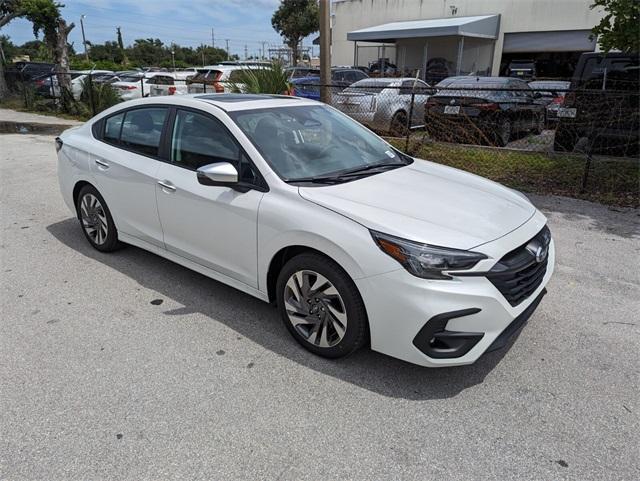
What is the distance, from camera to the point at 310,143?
3.76 meters

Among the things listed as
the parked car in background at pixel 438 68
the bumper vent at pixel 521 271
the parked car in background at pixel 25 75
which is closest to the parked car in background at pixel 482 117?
the bumper vent at pixel 521 271

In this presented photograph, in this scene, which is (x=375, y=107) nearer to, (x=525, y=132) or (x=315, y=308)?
(x=525, y=132)

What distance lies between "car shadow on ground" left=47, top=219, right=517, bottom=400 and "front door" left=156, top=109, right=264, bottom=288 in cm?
35

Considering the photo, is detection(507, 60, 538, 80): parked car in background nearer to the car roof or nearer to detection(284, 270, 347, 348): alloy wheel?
the car roof

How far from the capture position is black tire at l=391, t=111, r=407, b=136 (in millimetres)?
10812

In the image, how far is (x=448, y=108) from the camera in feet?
30.7

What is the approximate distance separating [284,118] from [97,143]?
2045 mm

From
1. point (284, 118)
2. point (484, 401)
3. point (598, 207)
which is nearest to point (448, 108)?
point (598, 207)

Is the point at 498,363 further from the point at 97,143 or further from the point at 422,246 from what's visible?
the point at 97,143

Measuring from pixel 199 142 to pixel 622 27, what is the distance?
6571mm

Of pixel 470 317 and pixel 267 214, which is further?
pixel 267 214

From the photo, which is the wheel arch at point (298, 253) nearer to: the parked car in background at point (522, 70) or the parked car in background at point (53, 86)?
the parked car in background at point (53, 86)

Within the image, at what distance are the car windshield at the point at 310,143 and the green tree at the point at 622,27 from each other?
4.90 metres

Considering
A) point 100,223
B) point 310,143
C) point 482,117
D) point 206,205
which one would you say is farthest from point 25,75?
point 310,143
